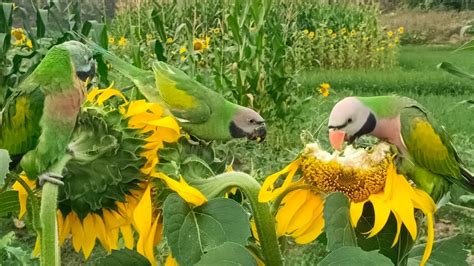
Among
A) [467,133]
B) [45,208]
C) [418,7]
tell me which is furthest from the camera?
[418,7]

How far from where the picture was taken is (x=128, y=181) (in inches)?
16.5

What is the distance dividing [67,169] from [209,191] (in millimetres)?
68

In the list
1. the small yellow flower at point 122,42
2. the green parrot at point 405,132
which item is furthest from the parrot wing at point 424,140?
the small yellow flower at point 122,42

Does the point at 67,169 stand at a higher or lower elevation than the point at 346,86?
higher

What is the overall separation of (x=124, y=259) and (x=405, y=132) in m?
0.15

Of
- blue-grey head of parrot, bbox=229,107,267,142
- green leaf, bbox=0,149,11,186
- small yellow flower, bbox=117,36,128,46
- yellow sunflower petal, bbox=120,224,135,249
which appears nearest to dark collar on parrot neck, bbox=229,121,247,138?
blue-grey head of parrot, bbox=229,107,267,142

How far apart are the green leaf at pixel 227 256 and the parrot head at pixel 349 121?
9 centimetres

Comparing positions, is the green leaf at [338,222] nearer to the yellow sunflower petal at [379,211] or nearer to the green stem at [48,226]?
the yellow sunflower petal at [379,211]

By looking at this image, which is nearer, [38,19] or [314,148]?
[314,148]

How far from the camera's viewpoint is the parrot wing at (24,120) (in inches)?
15.0

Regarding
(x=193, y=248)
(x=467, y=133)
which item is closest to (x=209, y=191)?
(x=193, y=248)

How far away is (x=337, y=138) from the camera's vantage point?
0.43 metres

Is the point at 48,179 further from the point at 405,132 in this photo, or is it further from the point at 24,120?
the point at 405,132

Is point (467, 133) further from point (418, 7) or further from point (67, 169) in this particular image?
point (418, 7)
